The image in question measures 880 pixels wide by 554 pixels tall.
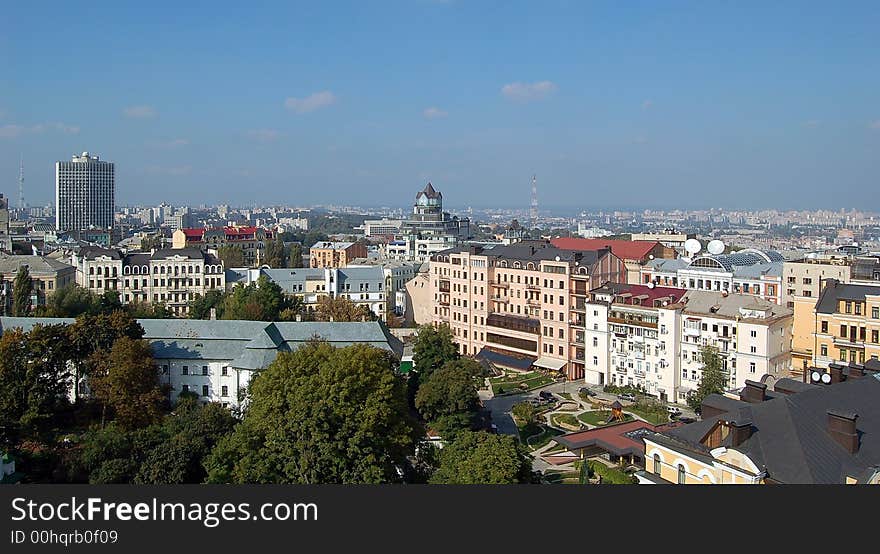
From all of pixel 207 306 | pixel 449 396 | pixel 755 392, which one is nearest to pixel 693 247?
pixel 449 396

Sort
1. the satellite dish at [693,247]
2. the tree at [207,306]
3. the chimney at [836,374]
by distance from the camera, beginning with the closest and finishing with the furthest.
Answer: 1. the chimney at [836,374]
2. the tree at [207,306]
3. the satellite dish at [693,247]

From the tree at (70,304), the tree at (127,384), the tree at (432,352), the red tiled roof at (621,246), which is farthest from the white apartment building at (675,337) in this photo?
the tree at (70,304)

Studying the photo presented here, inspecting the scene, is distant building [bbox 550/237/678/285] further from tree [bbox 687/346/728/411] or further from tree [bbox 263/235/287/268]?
tree [bbox 263/235/287/268]

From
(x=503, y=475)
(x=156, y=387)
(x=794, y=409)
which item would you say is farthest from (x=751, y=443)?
Answer: (x=156, y=387)

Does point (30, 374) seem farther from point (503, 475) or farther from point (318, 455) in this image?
point (503, 475)

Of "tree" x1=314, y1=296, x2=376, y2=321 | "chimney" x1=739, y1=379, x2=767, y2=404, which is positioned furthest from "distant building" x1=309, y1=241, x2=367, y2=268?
"chimney" x1=739, y1=379, x2=767, y2=404

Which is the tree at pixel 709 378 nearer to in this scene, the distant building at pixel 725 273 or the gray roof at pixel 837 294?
the gray roof at pixel 837 294
